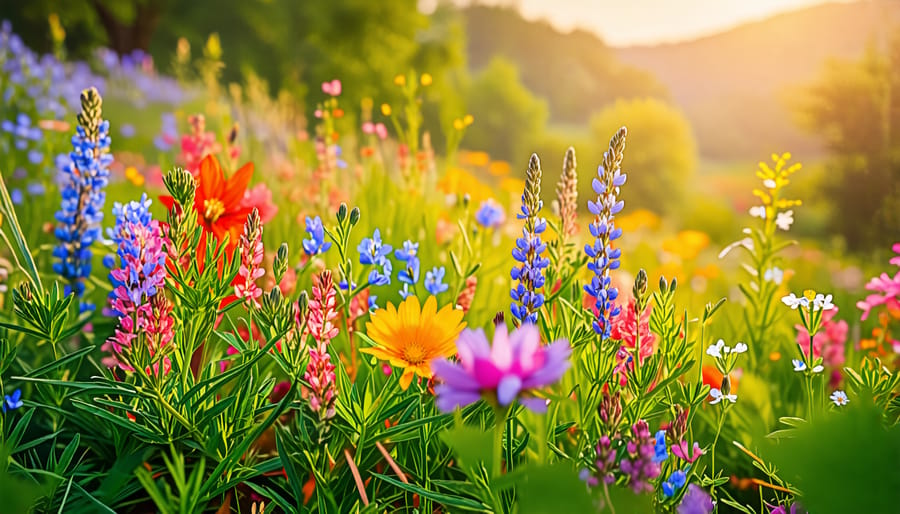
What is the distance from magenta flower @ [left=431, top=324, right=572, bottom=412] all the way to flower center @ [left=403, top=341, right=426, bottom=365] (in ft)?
1.41

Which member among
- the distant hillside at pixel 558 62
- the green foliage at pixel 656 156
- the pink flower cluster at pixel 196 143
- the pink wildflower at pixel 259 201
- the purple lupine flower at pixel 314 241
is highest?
the distant hillside at pixel 558 62

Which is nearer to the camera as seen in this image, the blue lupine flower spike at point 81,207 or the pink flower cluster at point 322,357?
the pink flower cluster at point 322,357

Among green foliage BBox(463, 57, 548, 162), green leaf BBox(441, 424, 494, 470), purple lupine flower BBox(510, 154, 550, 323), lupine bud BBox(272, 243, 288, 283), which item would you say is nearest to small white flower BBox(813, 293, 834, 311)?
purple lupine flower BBox(510, 154, 550, 323)

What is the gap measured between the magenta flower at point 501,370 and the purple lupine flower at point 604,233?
0.48 m

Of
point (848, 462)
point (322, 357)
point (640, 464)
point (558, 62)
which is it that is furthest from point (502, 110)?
point (848, 462)

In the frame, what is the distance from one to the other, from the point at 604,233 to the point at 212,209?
91cm

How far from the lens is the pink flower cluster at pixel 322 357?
3.42ft

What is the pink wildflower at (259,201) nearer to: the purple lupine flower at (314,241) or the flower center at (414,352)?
the purple lupine flower at (314,241)

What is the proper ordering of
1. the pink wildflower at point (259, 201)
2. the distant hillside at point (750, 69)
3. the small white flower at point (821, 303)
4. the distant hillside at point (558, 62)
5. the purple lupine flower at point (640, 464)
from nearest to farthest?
the purple lupine flower at point (640, 464) < the small white flower at point (821, 303) < the pink wildflower at point (259, 201) < the distant hillside at point (750, 69) < the distant hillside at point (558, 62)

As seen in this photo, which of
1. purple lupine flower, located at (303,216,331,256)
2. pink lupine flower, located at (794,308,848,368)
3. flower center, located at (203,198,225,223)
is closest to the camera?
purple lupine flower, located at (303,216,331,256)

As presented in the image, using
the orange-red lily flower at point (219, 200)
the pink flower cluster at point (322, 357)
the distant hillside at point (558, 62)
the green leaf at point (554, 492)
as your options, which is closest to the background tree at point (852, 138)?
the orange-red lily flower at point (219, 200)

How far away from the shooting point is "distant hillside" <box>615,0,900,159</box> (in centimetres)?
3797

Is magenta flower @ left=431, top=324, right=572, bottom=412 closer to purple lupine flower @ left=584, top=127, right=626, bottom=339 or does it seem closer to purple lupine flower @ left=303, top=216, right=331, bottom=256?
purple lupine flower @ left=584, top=127, right=626, bottom=339

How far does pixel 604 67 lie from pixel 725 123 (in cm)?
Result: 934
